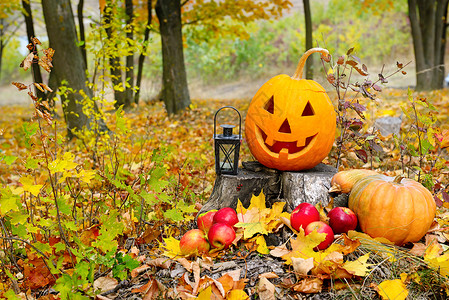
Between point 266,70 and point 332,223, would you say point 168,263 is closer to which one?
point 332,223

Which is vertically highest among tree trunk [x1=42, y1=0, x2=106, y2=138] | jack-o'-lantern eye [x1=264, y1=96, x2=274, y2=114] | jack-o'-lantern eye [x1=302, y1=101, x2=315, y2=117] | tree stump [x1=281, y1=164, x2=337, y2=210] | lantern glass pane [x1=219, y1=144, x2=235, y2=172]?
tree trunk [x1=42, y1=0, x2=106, y2=138]

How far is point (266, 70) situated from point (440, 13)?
29.7 feet

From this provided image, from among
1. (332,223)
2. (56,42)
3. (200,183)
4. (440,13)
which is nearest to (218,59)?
(440,13)

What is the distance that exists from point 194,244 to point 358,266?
888mm

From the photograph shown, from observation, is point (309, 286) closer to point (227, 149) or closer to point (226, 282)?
point (226, 282)

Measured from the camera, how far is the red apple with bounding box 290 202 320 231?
202 centimetres

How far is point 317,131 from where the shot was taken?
239 cm

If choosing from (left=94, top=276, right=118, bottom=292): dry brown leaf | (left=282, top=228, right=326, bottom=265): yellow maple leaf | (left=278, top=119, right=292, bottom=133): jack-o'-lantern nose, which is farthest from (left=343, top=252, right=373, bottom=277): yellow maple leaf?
(left=94, top=276, right=118, bottom=292): dry brown leaf

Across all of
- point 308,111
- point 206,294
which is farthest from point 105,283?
point 308,111

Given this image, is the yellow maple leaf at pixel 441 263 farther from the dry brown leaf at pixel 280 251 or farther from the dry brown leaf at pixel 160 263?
the dry brown leaf at pixel 160 263

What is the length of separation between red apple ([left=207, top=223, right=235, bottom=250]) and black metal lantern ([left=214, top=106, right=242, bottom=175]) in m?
0.56

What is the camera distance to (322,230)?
192 centimetres

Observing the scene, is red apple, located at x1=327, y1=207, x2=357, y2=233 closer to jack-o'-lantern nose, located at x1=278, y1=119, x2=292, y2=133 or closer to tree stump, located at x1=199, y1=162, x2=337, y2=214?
tree stump, located at x1=199, y1=162, x2=337, y2=214

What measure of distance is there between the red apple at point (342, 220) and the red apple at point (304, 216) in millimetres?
99
